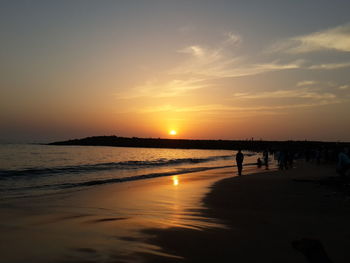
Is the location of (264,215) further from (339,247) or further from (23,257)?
(23,257)

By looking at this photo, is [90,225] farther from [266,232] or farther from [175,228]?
[266,232]

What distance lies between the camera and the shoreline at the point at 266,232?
5.77 metres

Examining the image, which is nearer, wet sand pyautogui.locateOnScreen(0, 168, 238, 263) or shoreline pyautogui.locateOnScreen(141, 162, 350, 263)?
shoreline pyautogui.locateOnScreen(141, 162, 350, 263)

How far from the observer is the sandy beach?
5.84 m

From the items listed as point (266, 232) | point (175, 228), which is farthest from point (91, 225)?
point (266, 232)

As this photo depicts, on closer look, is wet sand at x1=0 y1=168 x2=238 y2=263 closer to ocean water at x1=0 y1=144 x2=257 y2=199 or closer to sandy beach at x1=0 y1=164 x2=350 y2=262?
sandy beach at x1=0 y1=164 x2=350 y2=262

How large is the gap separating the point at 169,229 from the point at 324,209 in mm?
4889

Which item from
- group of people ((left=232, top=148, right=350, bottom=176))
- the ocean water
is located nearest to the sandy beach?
group of people ((left=232, top=148, right=350, bottom=176))

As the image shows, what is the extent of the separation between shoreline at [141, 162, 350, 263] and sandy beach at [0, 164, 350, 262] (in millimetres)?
15

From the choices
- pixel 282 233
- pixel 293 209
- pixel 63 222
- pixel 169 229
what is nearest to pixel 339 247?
pixel 282 233

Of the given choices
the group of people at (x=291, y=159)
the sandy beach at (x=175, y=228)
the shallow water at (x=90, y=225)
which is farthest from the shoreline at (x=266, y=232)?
the group of people at (x=291, y=159)

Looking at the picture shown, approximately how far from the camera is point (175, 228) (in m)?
7.70

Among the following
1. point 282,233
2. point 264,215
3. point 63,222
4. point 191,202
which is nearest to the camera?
point 282,233

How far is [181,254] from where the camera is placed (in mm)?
5828
